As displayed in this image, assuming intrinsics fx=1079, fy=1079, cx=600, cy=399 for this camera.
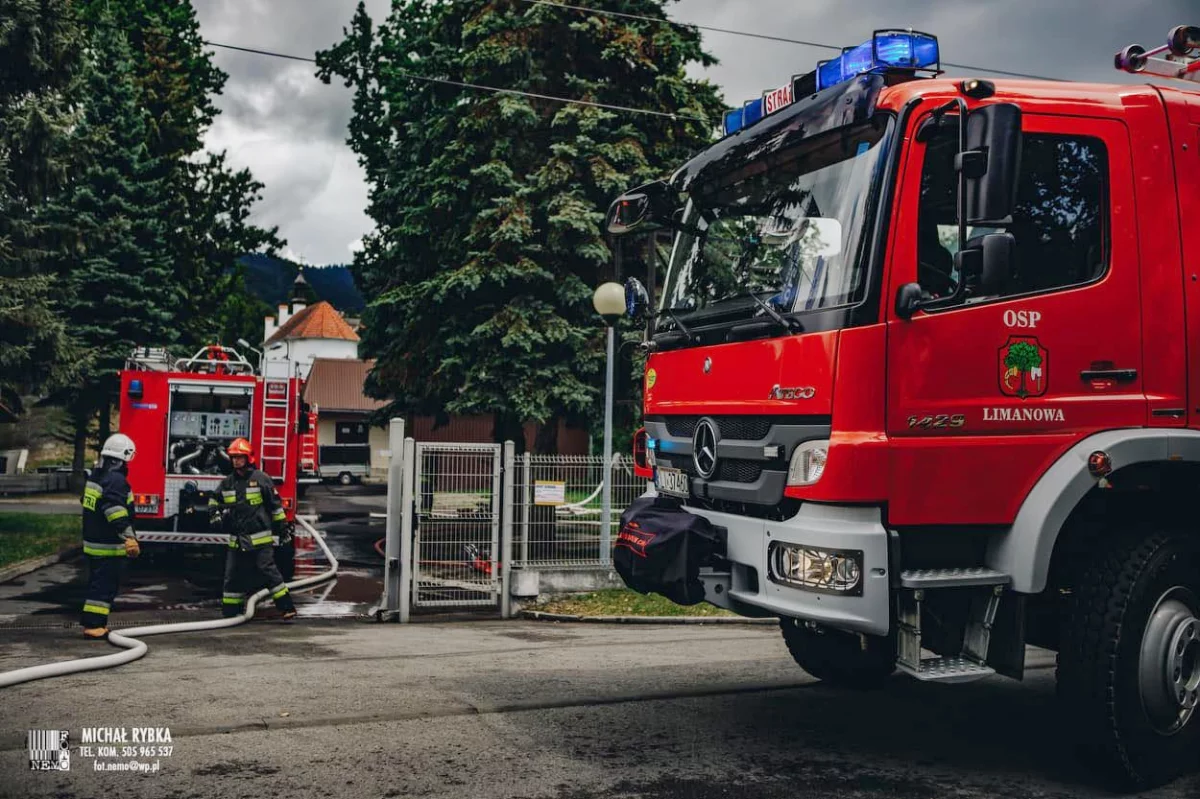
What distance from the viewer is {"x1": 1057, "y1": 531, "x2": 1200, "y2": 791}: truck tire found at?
4945 millimetres

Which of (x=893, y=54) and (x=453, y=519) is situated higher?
(x=893, y=54)

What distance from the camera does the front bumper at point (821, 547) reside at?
182 inches

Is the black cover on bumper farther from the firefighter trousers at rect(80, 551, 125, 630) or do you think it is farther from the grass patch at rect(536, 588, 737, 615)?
the grass patch at rect(536, 588, 737, 615)

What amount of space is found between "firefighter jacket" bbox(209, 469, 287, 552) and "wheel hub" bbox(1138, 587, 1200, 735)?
8918 mm

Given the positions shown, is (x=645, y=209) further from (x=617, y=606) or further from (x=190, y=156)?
(x=190, y=156)

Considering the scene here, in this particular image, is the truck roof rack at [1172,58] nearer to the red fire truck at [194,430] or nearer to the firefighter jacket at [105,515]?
the firefighter jacket at [105,515]

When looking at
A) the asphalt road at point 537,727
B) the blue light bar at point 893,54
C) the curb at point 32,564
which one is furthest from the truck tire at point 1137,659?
the curb at point 32,564

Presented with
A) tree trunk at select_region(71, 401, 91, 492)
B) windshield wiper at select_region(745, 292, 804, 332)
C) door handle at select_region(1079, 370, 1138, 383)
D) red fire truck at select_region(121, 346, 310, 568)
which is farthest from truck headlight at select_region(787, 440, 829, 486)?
tree trunk at select_region(71, 401, 91, 492)

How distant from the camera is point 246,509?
1147 centimetres

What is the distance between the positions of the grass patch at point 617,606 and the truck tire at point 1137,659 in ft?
22.7

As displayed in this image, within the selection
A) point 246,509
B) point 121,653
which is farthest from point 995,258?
point 246,509

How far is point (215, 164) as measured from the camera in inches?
1608

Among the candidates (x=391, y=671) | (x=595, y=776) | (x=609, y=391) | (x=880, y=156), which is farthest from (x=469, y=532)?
(x=880, y=156)

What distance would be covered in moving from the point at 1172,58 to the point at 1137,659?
11.7 ft
